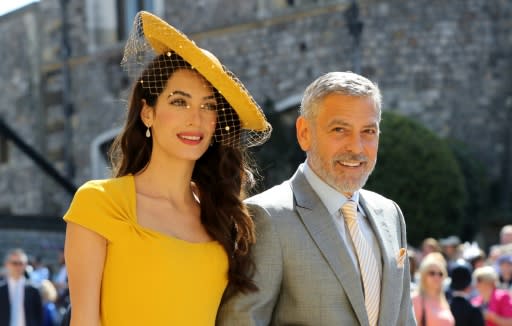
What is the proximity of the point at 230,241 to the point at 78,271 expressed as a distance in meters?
0.53

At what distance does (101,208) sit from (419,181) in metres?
9.93

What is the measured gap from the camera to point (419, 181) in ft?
43.5

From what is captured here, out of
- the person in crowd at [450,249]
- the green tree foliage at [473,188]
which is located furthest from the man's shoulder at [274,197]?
the green tree foliage at [473,188]

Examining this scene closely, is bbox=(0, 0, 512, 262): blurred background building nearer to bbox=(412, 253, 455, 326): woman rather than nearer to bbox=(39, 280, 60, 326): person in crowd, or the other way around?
bbox=(39, 280, 60, 326): person in crowd

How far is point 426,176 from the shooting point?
1327 centimetres

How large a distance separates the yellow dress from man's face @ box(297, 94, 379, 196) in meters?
0.51

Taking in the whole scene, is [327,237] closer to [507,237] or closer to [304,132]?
[304,132]

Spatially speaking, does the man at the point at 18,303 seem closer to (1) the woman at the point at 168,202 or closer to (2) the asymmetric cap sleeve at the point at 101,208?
(1) the woman at the point at 168,202

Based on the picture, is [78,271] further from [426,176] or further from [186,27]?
[186,27]

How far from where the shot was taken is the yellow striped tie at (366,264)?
3740mm

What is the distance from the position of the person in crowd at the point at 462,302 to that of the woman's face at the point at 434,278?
387 mm

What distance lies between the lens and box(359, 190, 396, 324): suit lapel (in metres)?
3.76

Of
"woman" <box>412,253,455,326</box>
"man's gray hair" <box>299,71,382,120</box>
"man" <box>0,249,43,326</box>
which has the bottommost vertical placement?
"man" <box>0,249,43,326</box>

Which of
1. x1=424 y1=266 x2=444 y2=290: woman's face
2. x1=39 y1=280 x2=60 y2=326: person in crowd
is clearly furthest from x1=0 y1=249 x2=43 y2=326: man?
x1=424 y1=266 x2=444 y2=290: woman's face
